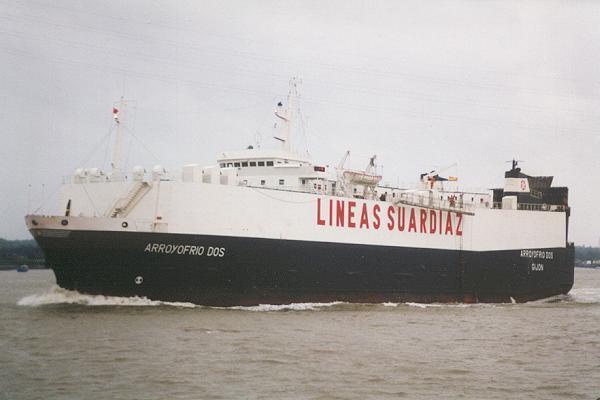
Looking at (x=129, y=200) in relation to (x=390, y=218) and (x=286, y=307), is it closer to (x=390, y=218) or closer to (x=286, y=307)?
(x=286, y=307)

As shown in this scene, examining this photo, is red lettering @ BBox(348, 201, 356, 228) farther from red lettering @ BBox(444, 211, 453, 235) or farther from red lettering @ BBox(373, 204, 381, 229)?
red lettering @ BBox(444, 211, 453, 235)

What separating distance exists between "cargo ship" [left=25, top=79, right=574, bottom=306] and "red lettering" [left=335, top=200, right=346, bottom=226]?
2.5 inches

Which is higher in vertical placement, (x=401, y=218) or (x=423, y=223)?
(x=401, y=218)

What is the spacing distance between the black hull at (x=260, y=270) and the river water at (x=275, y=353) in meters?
0.61

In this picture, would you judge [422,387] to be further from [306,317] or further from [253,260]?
[253,260]

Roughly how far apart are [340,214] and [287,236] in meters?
2.75

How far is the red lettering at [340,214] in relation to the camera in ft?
83.7

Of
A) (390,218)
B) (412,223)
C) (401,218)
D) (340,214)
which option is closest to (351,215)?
(340,214)

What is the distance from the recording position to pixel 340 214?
25.6 m

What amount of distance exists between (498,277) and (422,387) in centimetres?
1982

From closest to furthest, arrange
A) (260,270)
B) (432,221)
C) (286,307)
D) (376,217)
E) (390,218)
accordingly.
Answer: (260,270) → (286,307) → (376,217) → (390,218) → (432,221)

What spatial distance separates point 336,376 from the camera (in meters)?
13.3

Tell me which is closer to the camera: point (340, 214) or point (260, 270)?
point (260, 270)

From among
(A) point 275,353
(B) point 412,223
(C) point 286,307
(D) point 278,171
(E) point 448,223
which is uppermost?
(D) point 278,171
